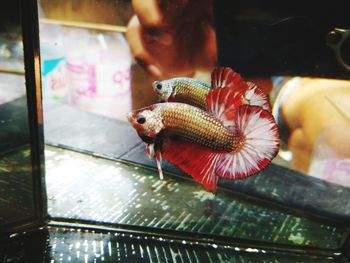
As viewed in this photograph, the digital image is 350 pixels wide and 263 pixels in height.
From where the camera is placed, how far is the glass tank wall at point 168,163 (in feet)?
6.68

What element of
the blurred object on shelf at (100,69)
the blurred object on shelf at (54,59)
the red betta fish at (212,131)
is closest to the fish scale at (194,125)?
the red betta fish at (212,131)

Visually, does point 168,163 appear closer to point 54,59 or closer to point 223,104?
point 223,104

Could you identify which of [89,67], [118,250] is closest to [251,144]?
[118,250]

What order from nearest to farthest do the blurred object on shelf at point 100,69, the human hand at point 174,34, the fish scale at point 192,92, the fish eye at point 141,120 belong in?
1. the fish eye at point 141,120
2. the fish scale at point 192,92
3. the human hand at point 174,34
4. the blurred object on shelf at point 100,69

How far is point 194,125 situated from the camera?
4.83 ft

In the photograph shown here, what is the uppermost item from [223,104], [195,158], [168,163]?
[223,104]

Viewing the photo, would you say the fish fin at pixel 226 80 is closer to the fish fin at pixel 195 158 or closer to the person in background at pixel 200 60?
the person in background at pixel 200 60

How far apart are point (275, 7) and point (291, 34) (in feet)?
0.60

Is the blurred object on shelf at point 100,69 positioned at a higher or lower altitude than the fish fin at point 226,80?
lower

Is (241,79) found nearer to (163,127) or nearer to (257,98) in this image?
(257,98)

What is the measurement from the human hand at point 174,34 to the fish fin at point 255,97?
35 cm

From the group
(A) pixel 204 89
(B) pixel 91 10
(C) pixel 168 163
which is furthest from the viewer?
(C) pixel 168 163

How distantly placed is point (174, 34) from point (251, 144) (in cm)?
91

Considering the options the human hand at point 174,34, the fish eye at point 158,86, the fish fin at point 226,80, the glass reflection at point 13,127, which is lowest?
the glass reflection at point 13,127
